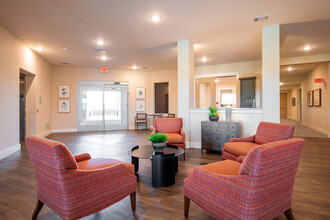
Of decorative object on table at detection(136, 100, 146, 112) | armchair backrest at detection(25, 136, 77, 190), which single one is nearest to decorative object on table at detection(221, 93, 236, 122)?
armchair backrest at detection(25, 136, 77, 190)

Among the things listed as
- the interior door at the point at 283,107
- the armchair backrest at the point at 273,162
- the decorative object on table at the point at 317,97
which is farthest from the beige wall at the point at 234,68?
the interior door at the point at 283,107

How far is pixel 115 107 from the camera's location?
895 centimetres

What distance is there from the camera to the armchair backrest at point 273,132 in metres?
2.93

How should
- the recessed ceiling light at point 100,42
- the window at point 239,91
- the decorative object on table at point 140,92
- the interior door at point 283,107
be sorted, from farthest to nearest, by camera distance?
the interior door at point 283,107 < the decorative object on table at point 140,92 < the window at point 239,91 < the recessed ceiling light at point 100,42

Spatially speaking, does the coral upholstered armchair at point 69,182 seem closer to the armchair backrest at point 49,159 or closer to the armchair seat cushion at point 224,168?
the armchair backrest at point 49,159

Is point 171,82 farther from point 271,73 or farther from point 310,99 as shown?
point 310,99

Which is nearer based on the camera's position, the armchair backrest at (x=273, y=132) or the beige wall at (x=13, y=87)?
the armchair backrest at (x=273, y=132)

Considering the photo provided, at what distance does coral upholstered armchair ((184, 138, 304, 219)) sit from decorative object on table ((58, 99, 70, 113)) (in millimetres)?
8088

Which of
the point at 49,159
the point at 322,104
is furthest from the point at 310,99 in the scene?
the point at 49,159

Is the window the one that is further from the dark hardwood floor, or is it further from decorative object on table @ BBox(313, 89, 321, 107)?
the dark hardwood floor

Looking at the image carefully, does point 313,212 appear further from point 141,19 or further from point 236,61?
point 236,61

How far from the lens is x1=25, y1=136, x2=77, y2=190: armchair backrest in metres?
1.47

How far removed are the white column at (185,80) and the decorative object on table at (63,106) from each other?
572 centimetres

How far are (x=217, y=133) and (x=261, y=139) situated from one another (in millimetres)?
1188
